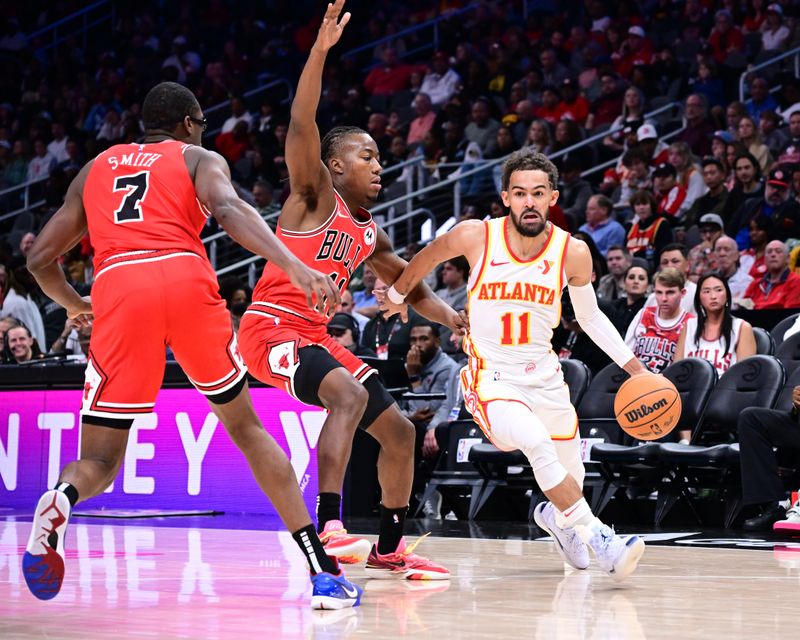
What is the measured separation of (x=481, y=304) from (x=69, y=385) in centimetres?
526

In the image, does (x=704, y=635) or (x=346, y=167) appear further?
(x=346, y=167)

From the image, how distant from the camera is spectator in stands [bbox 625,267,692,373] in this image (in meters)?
9.05

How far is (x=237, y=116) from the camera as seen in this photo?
56.7 feet

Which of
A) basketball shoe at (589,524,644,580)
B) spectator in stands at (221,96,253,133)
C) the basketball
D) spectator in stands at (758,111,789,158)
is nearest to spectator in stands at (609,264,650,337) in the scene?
spectator in stands at (758,111,789,158)

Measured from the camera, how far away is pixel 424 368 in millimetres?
9758

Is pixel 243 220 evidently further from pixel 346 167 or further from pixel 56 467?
pixel 56 467

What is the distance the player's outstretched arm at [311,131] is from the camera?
15.1 feet

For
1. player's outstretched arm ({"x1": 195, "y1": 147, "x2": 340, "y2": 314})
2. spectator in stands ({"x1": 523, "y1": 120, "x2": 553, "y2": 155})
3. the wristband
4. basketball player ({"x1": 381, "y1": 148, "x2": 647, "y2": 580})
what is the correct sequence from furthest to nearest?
spectator in stands ({"x1": 523, "y1": 120, "x2": 553, "y2": 155})
the wristband
basketball player ({"x1": 381, "y1": 148, "x2": 647, "y2": 580})
player's outstretched arm ({"x1": 195, "y1": 147, "x2": 340, "y2": 314})

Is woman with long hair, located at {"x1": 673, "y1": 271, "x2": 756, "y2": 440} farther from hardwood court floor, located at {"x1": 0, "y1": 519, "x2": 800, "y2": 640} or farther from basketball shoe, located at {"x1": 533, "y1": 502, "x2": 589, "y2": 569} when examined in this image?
basketball shoe, located at {"x1": 533, "y1": 502, "x2": 589, "y2": 569}

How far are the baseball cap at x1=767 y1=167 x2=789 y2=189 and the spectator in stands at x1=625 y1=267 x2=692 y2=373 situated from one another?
197 centimetres

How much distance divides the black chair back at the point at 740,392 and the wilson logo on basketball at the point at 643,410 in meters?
2.21

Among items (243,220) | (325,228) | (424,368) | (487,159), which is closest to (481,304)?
(325,228)

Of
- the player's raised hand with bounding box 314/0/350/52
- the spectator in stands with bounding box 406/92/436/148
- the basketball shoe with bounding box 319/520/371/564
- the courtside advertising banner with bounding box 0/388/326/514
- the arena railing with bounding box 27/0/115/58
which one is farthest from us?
the arena railing with bounding box 27/0/115/58

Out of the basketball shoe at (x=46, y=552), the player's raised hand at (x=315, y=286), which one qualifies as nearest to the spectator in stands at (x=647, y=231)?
the player's raised hand at (x=315, y=286)
